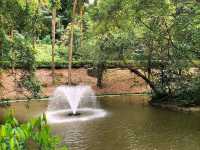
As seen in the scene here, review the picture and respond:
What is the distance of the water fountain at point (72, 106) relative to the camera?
1914cm

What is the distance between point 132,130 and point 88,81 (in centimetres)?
1562

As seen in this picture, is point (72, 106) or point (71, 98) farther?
point (71, 98)

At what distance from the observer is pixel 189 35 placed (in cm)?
2009

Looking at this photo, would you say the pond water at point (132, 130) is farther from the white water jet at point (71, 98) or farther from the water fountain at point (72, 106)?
the white water jet at point (71, 98)

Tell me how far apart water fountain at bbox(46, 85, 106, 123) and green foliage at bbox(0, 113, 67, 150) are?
15518mm

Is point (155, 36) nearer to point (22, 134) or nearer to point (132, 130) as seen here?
point (132, 130)

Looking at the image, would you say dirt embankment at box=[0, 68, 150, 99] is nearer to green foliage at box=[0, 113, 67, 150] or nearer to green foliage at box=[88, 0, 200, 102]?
green foliage at box=[88, 0, 200, 102]

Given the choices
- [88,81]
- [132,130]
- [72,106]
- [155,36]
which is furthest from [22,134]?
[88,81]

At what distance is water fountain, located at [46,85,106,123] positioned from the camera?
754 inches

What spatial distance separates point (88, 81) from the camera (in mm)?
30859

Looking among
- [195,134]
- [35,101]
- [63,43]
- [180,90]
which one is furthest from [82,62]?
[195,134]

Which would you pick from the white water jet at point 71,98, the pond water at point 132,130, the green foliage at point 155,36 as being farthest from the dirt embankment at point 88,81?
the pond water at point 132,130

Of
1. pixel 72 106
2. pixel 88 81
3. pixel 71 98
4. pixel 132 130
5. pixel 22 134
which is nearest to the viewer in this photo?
pixel 22 134

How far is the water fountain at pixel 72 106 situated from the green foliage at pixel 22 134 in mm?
15518
